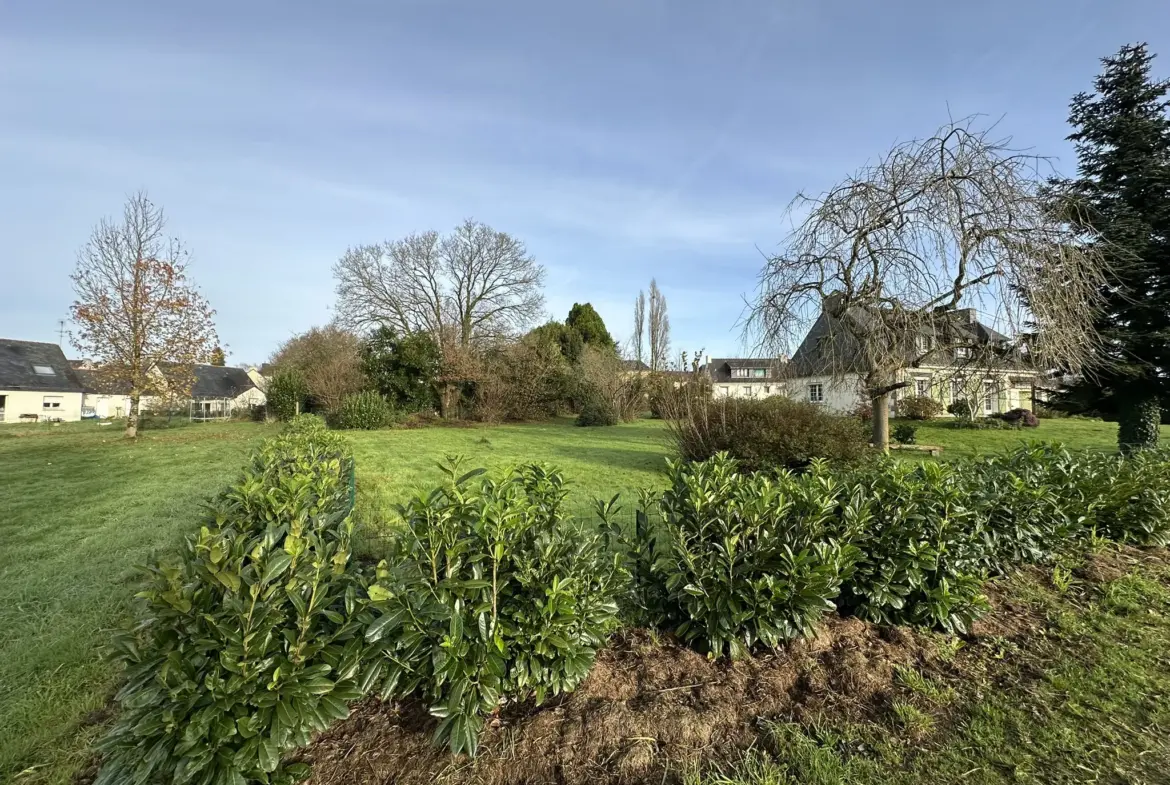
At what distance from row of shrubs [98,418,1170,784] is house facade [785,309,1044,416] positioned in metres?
5.83

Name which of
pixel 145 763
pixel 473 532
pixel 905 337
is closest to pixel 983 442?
pixel 905 337

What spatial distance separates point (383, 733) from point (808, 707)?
167 centimetres

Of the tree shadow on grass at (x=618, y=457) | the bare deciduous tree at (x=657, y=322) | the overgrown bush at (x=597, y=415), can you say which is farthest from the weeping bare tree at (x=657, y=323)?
the tree shadow on grass at (x=618, y=457)

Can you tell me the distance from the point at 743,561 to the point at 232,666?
197 centimetres

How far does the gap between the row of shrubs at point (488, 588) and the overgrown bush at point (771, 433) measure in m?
4.63

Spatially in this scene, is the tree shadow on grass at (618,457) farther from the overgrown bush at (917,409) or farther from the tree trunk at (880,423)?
the overgrown bush at (917,409)

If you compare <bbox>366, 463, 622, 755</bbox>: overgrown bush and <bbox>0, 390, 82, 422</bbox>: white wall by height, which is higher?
<bbox>0, 390, 82, 422</bbox>: white wall

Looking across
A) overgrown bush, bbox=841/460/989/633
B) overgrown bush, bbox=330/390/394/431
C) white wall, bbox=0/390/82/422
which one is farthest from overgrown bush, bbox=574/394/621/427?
white wall, bbox=0/390/82/422

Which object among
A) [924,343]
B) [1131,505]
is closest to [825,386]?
[924,343]

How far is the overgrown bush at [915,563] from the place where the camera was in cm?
255

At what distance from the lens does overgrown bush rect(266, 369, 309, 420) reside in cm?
2258

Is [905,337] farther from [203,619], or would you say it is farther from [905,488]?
[203,619]

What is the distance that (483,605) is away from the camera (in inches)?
72.9

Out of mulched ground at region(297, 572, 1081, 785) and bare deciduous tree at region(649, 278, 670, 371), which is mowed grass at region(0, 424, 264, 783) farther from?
bare deciduous tree at region(649, 278, 670, 371)
